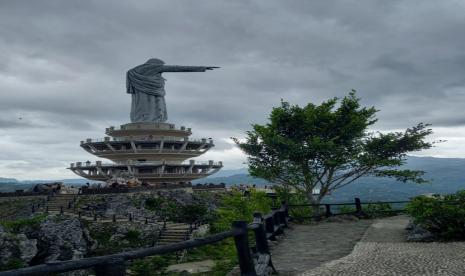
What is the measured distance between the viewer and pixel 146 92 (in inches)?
3019

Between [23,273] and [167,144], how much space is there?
68991mm

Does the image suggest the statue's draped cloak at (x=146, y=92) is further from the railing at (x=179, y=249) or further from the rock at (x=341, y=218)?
the railing at (x=179, y=249)

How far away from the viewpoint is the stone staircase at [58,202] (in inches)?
1726

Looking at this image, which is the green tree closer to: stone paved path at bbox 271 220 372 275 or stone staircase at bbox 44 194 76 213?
stone paved path at bbox 271 220 372 275

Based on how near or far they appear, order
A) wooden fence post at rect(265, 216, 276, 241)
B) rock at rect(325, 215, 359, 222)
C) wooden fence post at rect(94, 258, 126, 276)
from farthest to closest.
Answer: rock at rect(325, 215, 359, 222) → wooden fence post at rect(265, 216, 276, 241) → wooden fence post at rect(94, 258, 126, 276)

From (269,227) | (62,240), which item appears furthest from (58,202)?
(269,227)

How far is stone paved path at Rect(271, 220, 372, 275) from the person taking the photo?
9.68 metres

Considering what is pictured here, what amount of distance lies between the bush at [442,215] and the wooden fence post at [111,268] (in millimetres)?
10951

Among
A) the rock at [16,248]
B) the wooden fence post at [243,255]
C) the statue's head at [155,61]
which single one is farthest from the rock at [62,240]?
the statue's head at [155,61]

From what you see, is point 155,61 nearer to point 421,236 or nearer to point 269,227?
point 269,227

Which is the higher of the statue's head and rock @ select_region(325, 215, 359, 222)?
the statue's head

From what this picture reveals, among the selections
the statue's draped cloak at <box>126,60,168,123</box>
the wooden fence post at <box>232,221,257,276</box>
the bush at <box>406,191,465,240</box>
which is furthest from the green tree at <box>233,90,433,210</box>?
the statue's draped cloak at <box>126,60,168,123</box>

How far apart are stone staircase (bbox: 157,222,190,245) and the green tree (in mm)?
11645

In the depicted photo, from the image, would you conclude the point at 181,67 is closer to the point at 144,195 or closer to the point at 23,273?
the point at 144,195
